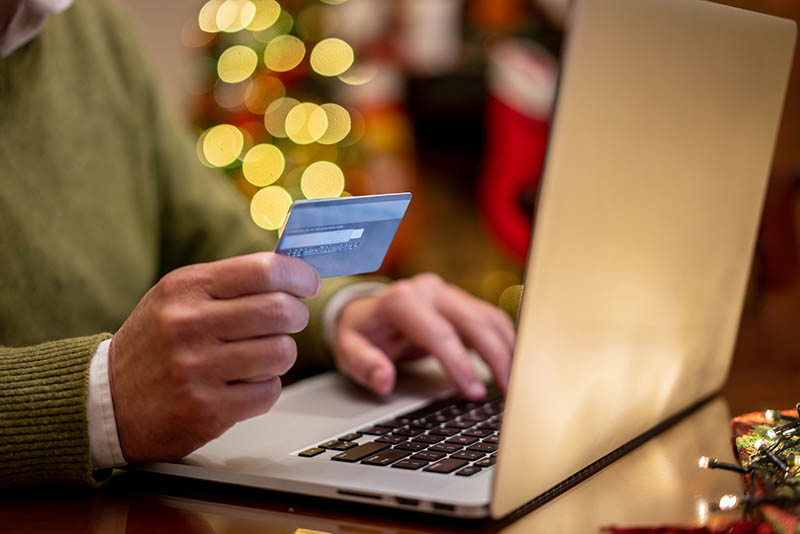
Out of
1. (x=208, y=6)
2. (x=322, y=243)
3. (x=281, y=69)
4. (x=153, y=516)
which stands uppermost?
(x=208, y=6)

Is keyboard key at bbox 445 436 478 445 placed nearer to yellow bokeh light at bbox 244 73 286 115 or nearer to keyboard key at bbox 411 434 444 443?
keyboard key at bbox 411 434 444 443

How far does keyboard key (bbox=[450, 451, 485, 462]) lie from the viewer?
55cm

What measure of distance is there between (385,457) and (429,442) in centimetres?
5

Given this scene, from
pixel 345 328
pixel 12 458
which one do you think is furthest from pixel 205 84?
pixel 12 458

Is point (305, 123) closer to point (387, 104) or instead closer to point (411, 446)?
point (387, 104)

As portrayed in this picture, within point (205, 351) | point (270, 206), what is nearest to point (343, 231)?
point (205, 351)

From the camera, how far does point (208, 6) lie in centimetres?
279

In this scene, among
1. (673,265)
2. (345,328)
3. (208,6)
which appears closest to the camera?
(673,265)

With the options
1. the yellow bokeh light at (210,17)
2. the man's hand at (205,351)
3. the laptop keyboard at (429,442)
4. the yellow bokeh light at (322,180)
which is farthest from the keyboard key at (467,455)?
the yellow bokeh light at (210,17)

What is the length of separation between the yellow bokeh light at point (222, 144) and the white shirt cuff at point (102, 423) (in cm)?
203

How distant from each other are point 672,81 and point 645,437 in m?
0.28

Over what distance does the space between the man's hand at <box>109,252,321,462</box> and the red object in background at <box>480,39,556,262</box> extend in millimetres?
2114

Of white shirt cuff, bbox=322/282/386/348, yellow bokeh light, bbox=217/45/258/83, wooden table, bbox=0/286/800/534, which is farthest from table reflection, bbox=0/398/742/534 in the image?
yellow bokeh light, bbox=217/45/258/83

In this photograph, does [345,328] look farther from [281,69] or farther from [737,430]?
[281,69]
